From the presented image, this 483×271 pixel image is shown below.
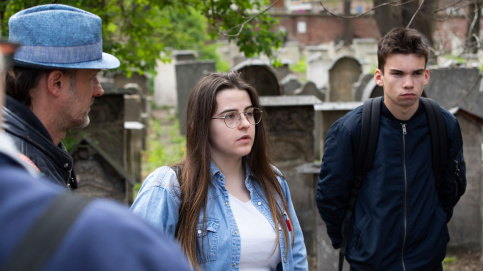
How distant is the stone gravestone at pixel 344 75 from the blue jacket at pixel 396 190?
33.4 feet

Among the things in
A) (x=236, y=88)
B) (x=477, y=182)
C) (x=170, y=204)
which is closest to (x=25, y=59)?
(x=170, y=204)

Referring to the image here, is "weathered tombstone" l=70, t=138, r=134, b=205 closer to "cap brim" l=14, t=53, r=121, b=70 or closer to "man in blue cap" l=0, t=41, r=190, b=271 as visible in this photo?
"cap brim" l=14, t=53, r=121, b=70

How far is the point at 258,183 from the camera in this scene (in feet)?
9.55

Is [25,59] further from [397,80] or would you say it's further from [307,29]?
[307,29]

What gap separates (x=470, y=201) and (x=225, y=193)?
5081 mm

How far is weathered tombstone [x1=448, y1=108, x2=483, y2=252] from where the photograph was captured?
22.5 feet

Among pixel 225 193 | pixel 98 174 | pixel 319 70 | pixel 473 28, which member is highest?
pixel 473 28

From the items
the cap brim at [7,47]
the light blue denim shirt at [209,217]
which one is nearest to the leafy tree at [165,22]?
the light blue denim shirt at [209,217]

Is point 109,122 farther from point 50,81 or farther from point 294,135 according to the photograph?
point 50,81

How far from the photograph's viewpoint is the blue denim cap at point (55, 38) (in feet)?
6.89

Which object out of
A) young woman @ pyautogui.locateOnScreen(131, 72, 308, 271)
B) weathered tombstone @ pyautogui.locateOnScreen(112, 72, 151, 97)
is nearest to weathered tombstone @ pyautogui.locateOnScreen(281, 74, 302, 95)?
weathered tombstone @ pyautogui.locateOnScreen(112, 72, 151, 97)

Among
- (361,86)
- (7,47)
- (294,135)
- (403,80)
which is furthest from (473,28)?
(7,47)

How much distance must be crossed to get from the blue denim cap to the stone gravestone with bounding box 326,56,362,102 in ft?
38.6

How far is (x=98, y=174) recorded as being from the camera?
16.9 ft
